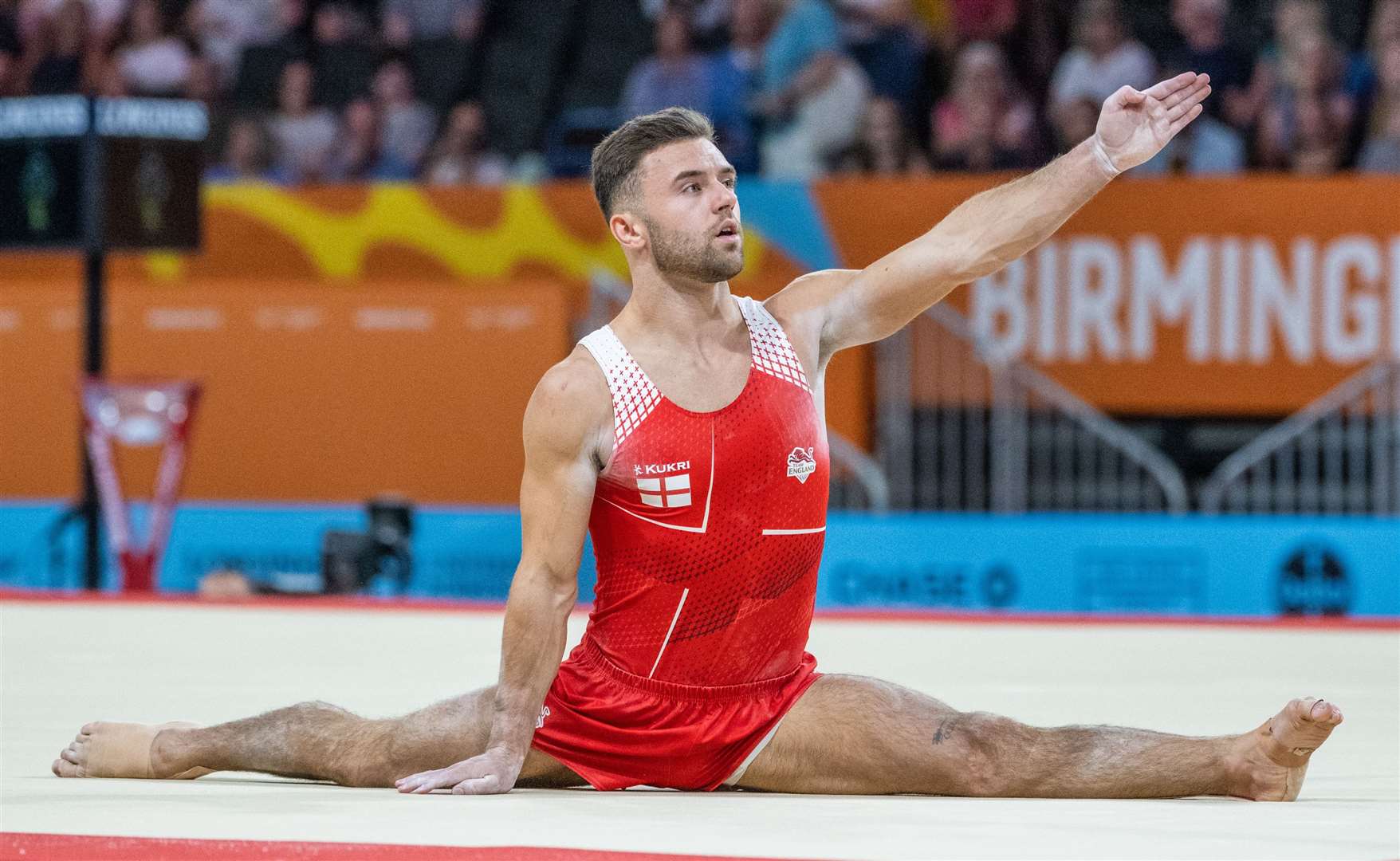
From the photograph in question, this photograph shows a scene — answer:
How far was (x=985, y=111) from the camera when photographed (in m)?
11.6

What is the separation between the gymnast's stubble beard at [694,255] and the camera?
4.30 metres

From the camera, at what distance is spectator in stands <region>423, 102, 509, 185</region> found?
12734 millimetres

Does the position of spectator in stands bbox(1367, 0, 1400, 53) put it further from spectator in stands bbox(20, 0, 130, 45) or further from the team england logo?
spectator in stands bbox(20, 0, 130, 45)

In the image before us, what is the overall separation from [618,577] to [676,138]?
0.95 metres

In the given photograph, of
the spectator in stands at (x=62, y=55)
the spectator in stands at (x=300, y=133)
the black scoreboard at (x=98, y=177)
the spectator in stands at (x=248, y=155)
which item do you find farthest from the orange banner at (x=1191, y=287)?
the spectator in stands at (x=62, y=55)

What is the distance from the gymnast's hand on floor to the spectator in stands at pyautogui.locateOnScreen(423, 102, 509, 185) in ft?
28.6

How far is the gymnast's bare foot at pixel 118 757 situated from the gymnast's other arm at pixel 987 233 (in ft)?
5.57

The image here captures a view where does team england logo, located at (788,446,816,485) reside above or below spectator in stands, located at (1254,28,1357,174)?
below

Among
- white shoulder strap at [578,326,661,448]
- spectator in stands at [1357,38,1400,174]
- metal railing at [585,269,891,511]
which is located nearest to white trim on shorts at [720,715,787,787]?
white shoulder strap at [578,326,661,448]

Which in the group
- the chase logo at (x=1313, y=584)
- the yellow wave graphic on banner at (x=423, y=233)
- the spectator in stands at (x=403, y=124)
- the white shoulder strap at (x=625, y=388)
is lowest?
the chase logo at (x=1313, y=584)

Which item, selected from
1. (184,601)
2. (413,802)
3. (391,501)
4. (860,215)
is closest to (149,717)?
(413,802)

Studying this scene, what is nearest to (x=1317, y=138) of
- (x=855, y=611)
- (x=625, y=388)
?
(x=855, y=611)

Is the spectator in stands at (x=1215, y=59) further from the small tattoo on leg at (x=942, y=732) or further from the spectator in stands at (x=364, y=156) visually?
the small tattoo on leg at (x=942, y=732)

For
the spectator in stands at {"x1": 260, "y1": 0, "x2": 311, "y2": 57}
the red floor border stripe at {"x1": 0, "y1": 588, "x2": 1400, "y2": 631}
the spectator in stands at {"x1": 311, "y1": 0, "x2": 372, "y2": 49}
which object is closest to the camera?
the red floor border stripe at {"x1": 0, "y1": 588, "x2": 1400, "y2": 631}
